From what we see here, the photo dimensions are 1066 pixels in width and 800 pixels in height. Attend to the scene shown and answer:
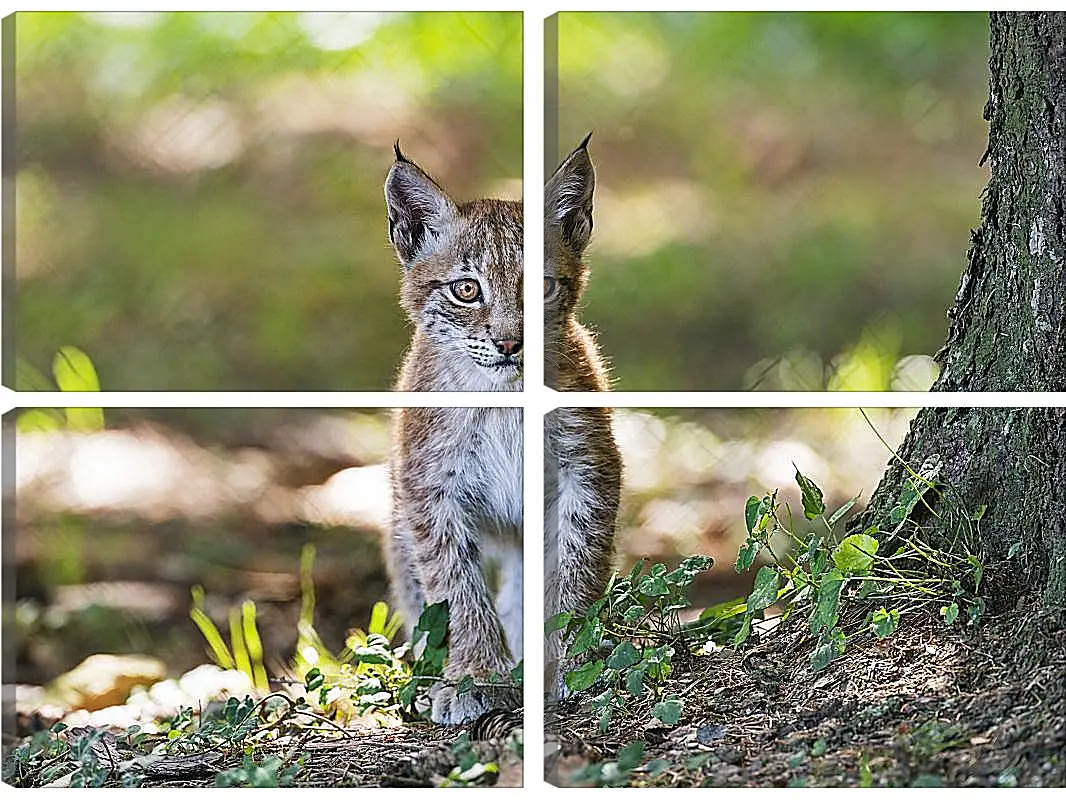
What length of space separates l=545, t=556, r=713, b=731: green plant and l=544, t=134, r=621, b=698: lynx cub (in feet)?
0.08

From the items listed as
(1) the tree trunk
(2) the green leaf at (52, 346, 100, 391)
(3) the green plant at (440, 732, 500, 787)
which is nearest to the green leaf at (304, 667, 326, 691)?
(3) the green plant at (440, 732, 500, 787)

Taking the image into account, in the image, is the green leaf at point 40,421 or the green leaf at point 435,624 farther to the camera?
the green leaf at point 40,421

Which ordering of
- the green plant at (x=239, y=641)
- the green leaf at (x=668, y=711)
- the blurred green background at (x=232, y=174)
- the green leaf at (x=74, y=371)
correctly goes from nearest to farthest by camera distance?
the green leaf at (x=668, y=711), the green plant at (x=239, y=641), the green leaf at (x=74, y=371), the blurred green background at (x=232, y=174)

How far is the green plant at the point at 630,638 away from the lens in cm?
146

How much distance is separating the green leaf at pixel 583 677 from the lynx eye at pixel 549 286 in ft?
1.43

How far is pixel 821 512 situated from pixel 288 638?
128cm

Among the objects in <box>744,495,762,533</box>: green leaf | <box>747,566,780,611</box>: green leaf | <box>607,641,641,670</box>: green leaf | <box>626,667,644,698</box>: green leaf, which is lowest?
<box>626,667,644,698</box>: green leaf

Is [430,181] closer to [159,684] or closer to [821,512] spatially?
[821,512]

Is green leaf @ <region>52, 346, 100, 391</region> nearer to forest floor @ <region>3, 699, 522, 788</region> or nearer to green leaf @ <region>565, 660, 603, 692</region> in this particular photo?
forest floor @ <region>3, 699, 522, 788</region>

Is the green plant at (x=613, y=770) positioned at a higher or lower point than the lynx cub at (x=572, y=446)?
lower

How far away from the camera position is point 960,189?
294cm

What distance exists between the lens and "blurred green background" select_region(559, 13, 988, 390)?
291 cm

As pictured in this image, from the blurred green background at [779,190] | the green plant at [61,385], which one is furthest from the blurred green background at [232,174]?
the blurred green background at [779,190]

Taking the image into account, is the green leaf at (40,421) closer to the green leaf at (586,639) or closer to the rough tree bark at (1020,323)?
the green leaf at (586,639)
